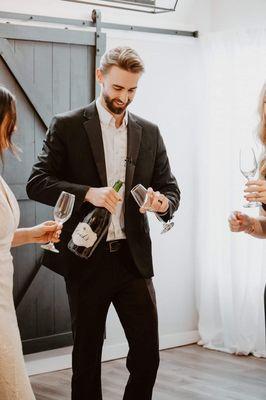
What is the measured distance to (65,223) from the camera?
3.55m

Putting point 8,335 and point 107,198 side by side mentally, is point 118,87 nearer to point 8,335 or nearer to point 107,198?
point 107,198

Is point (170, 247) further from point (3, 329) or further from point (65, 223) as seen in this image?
point (3, 329)

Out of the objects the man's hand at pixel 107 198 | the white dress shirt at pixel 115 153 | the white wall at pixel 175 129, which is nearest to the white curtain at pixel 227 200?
the white wall at pixel 175 129

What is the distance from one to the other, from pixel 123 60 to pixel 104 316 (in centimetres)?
115

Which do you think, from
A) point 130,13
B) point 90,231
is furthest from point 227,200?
point 90,231

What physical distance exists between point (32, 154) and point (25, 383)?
7.40 feet

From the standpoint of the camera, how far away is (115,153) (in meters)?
3.64

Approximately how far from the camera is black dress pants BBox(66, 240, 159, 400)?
3537mm

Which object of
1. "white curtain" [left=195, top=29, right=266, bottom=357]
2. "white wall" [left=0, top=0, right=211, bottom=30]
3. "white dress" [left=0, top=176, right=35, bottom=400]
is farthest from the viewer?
"white curtain" [left=195, top=29, right=266, bottom=357]

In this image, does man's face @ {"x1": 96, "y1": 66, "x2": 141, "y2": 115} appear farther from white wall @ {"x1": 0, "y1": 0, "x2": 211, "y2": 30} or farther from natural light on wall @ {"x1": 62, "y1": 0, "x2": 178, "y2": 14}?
white wall @ {"x1": 0, "y1": 0, "x2": 211, "y2": 30}

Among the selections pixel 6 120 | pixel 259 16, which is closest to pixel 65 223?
pixel 6 120

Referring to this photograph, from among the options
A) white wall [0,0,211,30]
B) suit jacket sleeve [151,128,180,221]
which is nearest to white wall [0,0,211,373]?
white wall [0,0,211,30]

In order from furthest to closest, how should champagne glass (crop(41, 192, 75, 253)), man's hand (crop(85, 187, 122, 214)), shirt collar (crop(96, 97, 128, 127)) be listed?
shirt collar (crop(96, 97, 128, 127)), man's hand (crop(85, 187, 122, 214)), champagne glass (crop(41, 192, 75, 253))

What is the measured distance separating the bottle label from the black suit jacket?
0.57 feet
